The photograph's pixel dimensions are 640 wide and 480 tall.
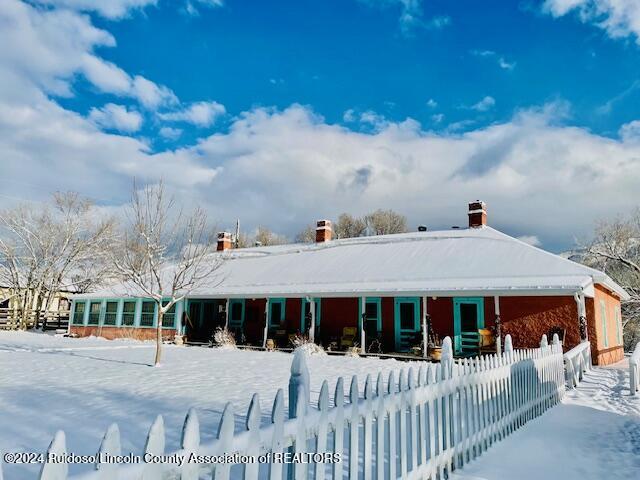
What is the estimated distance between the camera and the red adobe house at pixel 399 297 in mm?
15266

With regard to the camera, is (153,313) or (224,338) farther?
(153,313)

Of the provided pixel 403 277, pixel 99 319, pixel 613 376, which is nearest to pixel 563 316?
pixel 613 376

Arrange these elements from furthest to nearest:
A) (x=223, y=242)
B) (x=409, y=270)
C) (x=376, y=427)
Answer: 1. (x=223, y=242)
2. (x=409, y=270)
3. (x=376, y=427)

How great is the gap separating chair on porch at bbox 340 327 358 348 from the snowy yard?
16.2 ft

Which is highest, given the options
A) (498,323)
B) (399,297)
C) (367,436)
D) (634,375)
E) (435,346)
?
(399,297)

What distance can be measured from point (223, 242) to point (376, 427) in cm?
2887

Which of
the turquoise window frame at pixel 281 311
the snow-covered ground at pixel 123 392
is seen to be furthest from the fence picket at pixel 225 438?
the turquoise window frame at pixel 281 311

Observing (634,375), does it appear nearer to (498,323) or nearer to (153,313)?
(498,323)

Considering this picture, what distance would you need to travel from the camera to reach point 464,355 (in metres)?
16.2

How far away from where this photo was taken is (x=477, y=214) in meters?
22.3

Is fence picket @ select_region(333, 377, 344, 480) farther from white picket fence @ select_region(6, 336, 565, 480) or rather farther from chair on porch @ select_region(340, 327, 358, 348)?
chair on porch @ select_region(340, 327, 358, 348)

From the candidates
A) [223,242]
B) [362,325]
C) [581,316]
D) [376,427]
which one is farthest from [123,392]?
[223,242]

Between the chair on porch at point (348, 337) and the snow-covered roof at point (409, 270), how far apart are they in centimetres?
192

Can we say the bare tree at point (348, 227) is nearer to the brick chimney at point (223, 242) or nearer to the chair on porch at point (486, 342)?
the brick chimney at point (223, 242)
